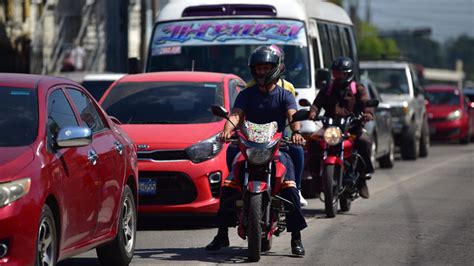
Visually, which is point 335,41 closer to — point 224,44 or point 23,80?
point 224,44

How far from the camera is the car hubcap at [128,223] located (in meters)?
10.1

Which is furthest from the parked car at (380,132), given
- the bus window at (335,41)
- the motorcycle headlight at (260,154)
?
the motorcycle headlight at (260,154)

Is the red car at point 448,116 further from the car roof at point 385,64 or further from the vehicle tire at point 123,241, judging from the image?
the vehicle tire at point 123,241

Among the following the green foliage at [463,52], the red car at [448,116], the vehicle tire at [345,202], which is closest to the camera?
the vehicle tire at [345,202]

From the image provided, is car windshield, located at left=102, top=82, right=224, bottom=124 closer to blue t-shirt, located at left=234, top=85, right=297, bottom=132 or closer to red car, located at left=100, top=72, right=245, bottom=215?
red car, located at left=100, top=72, right=245, bottom=215

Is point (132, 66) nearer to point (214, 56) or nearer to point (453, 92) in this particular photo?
point (214, 56)

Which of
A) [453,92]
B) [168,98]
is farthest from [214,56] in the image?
[453,92]

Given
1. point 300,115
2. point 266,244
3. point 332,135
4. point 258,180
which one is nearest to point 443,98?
point 332,135

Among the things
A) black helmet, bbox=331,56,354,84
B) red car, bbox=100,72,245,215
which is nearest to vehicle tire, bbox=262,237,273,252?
red car, bbox=100,72,245,215

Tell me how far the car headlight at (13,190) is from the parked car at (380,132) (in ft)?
45.8

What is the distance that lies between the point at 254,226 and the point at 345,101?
5.07 metres

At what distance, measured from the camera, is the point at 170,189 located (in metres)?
13.0

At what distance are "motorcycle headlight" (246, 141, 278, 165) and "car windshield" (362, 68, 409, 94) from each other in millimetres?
16974

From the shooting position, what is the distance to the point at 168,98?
14352 mm
